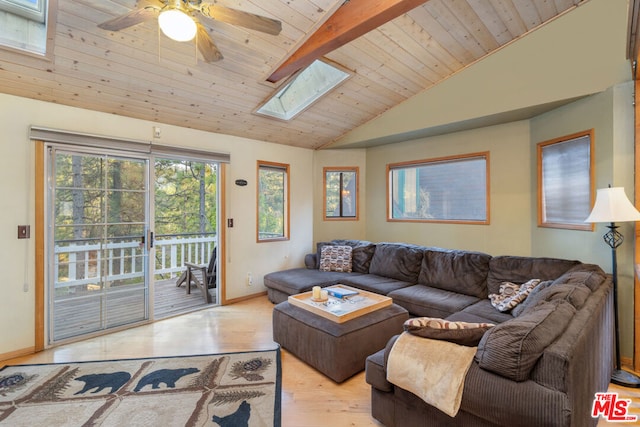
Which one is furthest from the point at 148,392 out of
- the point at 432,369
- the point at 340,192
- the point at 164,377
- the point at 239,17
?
the point at 340,192

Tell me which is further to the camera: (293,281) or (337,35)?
(293,281)

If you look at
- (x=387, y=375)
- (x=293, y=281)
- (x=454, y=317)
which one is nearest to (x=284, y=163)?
(x=293, y=281)

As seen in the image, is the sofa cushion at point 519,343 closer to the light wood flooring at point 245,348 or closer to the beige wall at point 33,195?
the light wood flooring at point 245,348

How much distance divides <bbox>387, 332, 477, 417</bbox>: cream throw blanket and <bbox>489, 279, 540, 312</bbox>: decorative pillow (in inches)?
59.4

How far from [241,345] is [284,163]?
2.92 meters

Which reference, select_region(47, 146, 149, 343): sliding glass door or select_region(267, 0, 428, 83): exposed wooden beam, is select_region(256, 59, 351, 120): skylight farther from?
select_region(47, 146, 149, 343): sliding glass door

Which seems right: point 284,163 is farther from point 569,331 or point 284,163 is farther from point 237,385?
point 569,331

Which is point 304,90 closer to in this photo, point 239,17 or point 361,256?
point 239,17

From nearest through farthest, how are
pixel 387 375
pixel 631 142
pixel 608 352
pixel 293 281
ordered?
pixel 387 375 < pixel 608 352 < pixel 631 142 < pixel 293 281

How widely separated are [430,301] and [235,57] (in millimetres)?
3152

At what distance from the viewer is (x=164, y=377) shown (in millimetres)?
2373

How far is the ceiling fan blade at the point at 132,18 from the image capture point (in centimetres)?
175

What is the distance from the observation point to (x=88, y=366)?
254cm

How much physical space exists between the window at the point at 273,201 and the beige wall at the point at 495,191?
1874 millimetres
